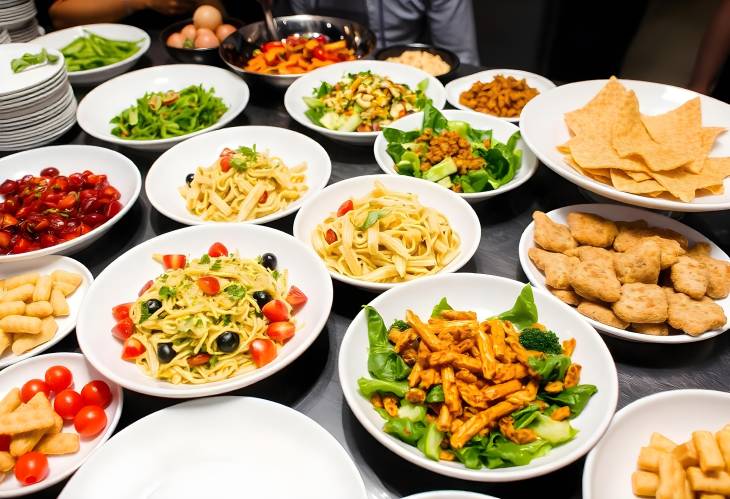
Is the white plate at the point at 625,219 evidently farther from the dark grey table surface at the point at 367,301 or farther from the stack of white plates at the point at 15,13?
the stack of white plates at the point at 15,13

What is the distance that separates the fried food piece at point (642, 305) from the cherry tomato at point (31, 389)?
258 centimetres

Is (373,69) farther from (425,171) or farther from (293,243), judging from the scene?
(293,243)

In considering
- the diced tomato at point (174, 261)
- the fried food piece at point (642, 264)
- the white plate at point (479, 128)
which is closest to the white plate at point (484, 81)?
the white plate at point (479, 128)

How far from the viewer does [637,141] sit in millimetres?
3100

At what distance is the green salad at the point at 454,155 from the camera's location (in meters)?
3.28

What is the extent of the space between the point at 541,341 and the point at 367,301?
38.4 inches

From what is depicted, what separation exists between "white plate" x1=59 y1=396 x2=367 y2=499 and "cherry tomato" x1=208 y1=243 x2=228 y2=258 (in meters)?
0.91

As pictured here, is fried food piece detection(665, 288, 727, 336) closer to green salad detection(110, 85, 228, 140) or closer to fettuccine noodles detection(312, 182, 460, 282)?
fettuccine noodles detection(312, 182, 460, 282)

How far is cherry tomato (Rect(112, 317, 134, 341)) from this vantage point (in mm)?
2389

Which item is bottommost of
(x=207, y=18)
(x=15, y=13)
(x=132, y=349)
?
(x=132, y=349)

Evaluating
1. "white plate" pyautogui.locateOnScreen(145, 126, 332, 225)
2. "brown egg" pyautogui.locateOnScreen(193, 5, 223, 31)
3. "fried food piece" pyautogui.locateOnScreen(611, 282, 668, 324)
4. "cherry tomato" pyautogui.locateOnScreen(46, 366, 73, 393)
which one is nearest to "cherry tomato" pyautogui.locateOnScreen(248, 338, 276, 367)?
"cherry tomato" pyautogui.locateOnScreen(46, 366, 73, 393)

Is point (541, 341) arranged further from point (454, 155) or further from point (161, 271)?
point (161, 271)

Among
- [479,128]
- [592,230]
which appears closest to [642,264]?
[592,230]

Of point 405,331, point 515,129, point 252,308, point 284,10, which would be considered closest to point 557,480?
point 405,331
